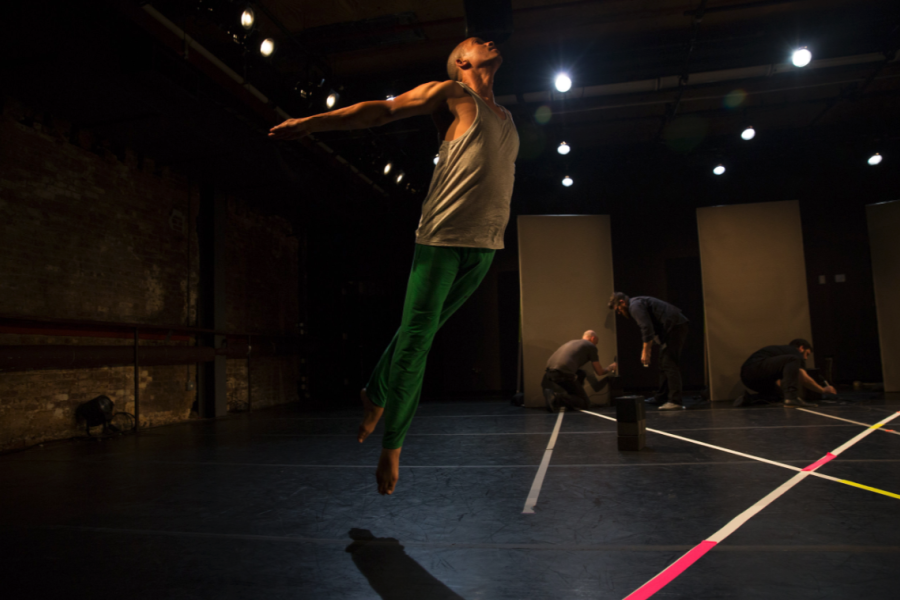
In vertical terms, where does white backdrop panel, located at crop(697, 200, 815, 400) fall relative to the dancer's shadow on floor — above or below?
above

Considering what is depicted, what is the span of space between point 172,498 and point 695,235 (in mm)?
9714

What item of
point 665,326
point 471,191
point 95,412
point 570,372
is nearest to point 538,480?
point 471,191

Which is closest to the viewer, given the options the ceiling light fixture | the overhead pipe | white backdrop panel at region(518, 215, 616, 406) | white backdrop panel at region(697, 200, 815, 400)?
the ceiling light fixture

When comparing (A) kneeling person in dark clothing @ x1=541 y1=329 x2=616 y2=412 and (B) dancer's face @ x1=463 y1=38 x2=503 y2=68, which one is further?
(A) kneeling person in dark clothing @ x1=541 y1=329 x2=616 y2=412

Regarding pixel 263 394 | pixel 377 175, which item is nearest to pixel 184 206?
pixel 377 175

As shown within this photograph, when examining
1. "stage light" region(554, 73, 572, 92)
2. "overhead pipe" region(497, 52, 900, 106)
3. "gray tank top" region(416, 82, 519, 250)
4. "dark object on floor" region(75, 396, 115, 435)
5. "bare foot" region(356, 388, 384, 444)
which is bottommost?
"dark object on floor" region(75, 396, 115, 435)

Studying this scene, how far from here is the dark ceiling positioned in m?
5.09

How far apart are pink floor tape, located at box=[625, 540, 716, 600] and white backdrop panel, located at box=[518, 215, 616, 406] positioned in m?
6.11

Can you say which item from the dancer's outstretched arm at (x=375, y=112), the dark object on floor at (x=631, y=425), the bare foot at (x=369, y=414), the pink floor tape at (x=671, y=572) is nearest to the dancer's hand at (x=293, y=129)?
the dancer's outstretched arm at (x=375, y=112)

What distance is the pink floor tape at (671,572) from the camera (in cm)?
148

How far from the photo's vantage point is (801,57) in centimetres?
636

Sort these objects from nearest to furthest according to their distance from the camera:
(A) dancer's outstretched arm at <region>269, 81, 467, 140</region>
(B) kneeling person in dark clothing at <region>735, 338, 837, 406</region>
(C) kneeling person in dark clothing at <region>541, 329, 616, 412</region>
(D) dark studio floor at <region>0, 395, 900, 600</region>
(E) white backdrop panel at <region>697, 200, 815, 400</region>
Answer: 1. (D) dark studio floor at <region>0, 395, 900, 600</region>
2. (A) dancer's outstretched arm at <region>269, 81, 467, 140</region>
3. (B) kneeling person in dark clothing at <region>735, 338, 837, 406</region>
4. (C) kneeling person in dark clothing at <region>541, 329, 616, 412</region>
5. (E) white backdrop panel at <region>697, 200, 815, 400</region>

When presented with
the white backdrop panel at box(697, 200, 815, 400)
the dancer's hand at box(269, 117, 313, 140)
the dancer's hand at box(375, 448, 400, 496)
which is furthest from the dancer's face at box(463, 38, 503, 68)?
the white backdrop panel at box(697, 200, 815, 400)

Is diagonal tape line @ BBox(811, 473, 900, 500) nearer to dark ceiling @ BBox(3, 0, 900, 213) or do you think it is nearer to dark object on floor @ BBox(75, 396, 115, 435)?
dark ceiling @ BBox(3, 0, 900, 213)
